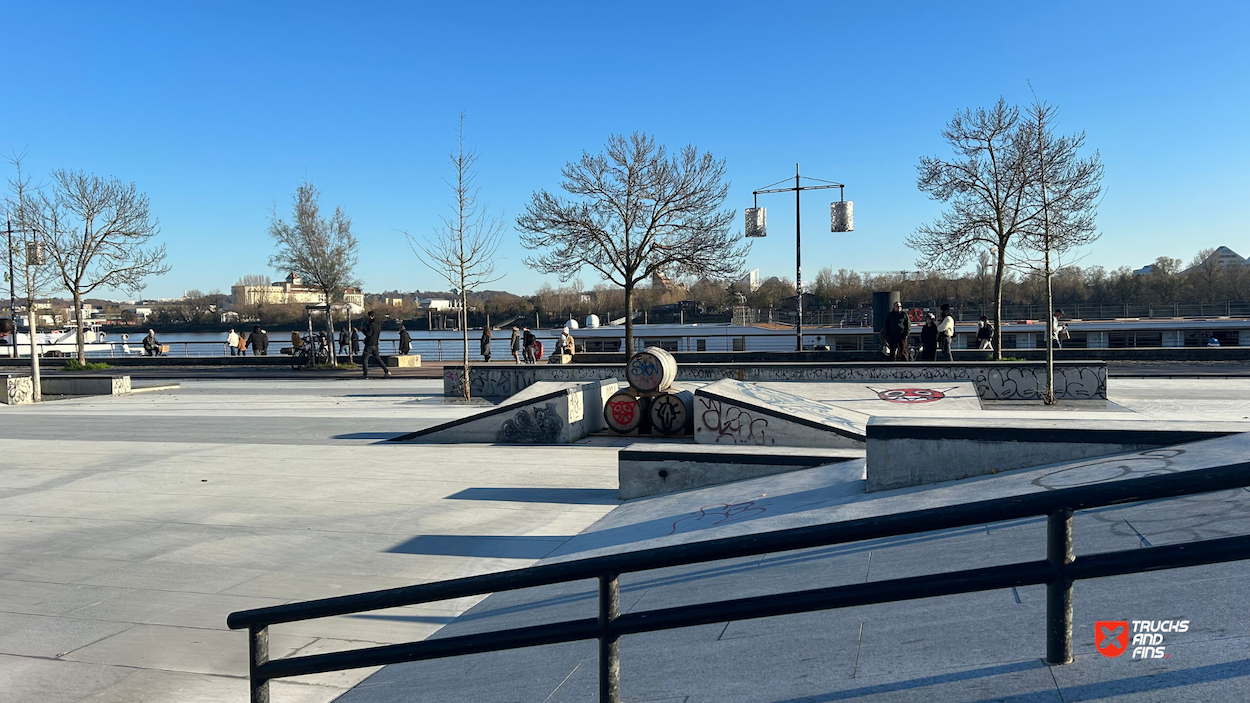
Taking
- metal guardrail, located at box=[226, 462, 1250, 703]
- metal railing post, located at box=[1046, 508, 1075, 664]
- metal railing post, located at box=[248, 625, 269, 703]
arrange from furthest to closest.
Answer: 1. metal railing post, located at box=[248, 625, 269, 703]
2. metal railing post, located at box=[1046, 508, 1075, 664]
3. metal guardrail, located at box=[226, 462, 1250, 703]

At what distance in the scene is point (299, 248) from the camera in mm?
32406

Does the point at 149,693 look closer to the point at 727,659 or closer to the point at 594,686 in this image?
the point at 594,686

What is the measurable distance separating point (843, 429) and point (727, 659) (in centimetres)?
802

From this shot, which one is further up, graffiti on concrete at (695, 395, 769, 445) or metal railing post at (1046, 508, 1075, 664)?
metal railing post at (1046, 508, 1075, 664)

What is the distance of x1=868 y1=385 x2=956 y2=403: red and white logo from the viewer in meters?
15.1

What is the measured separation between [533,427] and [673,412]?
230 centimetres

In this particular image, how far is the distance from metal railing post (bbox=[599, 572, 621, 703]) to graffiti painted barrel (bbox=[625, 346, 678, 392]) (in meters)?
9.68

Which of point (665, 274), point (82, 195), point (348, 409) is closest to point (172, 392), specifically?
point (348, 409)

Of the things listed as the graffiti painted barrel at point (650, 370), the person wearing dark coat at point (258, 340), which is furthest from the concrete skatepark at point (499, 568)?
the person wearing dark coat at point (258, 340)

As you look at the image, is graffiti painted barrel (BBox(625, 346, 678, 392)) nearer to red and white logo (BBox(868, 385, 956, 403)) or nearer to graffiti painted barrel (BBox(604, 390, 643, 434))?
graffiti painted barrel (BBox(604, 390, 643, 434))

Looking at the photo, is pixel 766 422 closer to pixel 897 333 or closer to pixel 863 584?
pixel 863 584

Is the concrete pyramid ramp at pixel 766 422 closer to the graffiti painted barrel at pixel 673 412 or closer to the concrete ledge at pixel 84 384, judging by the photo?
the graffiti painted barrel at pixel 673 412

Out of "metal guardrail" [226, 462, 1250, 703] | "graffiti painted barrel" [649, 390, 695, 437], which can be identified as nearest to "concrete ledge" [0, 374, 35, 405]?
"graffiti painted barrel" [649, 390, 695, 437]

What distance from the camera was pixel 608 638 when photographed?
8.68 ft
